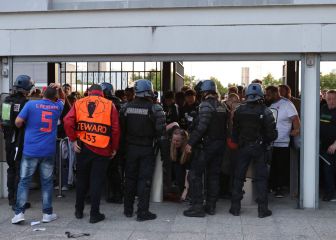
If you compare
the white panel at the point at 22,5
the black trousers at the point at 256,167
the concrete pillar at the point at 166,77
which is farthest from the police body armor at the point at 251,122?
the concrete pillar at the point at 166,77

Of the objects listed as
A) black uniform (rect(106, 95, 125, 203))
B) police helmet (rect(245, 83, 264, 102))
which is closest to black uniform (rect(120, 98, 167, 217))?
black uniform (rect(106, 95, 125, 203))

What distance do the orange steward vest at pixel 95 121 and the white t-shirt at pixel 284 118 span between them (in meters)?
2.83

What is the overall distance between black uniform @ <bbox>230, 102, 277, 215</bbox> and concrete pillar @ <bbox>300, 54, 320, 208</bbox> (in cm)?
76

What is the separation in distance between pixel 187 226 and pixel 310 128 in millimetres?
2390

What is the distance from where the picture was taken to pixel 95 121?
7.02 m

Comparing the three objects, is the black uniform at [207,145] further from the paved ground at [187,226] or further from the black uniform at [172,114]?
the black uniform at [172,114]

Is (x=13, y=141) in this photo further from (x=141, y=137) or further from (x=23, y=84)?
(x=141, y=137)

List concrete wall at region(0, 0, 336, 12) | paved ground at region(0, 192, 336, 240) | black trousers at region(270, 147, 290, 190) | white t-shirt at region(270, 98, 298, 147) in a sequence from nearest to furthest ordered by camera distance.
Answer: paved ground at region(0, 192, 336, 240)
concrete wall at region(0, 0, 336, 12)
white t-shirt at region(270, 98, 298, 147)
black trousers at region(270, 147, 290, 190)

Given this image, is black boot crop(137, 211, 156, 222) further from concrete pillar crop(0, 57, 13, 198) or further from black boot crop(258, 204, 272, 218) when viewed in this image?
concrete pillar crop(0, 57, 13, 198)

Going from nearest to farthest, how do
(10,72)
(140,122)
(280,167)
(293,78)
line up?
1. (140,122)
2. (10,72)
3. (280,167)
4. (293,78)

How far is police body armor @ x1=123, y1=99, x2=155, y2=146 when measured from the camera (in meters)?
7.18

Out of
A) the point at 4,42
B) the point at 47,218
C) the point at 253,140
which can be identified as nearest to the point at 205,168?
the point at 253,140

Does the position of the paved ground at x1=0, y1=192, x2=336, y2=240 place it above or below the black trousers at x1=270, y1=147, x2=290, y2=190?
below

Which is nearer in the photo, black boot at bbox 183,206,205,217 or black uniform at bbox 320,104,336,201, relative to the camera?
black boot at bbox 183,206,205,217
